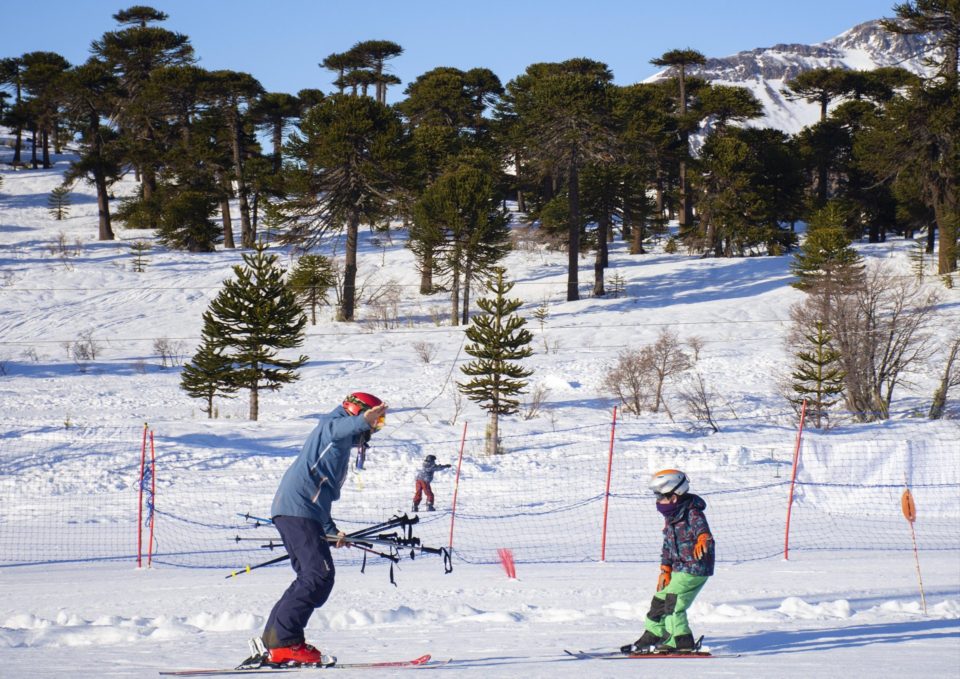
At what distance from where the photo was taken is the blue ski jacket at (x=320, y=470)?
5176 mm

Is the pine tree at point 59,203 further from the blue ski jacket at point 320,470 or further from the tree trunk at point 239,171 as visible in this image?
the blue ski jacket at point 320,470

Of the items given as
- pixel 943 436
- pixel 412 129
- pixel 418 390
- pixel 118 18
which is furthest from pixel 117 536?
pixel 118 18

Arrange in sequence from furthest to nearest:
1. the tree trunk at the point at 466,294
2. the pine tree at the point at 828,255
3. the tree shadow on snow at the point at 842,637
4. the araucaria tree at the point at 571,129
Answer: the araucaria tree at the point at 571,129 → the tree trunk at the point at 466,294 → the pine tree at the point at 828,255 → the tree shadow on snow at the point at 842,637

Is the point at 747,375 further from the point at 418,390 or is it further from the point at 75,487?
the point at 75,487

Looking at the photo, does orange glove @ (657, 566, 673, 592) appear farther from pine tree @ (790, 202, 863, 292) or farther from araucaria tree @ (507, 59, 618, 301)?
araucaria tree @ (507, 59, 618, 301)

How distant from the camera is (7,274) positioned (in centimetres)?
3812

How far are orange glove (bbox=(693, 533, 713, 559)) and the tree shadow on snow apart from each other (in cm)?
74

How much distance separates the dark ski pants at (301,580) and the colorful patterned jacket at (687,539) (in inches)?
83.6

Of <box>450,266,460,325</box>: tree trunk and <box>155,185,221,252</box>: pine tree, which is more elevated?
<box>155,185,221,252</box>: pine tree

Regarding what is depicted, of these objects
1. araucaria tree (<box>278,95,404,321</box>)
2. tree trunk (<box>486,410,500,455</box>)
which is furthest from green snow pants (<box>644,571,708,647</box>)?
araucaria tree (<box>278,95,404,321</box>)

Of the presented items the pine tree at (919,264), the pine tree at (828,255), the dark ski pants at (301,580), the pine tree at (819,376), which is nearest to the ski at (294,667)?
the dark ski pants at (301,580)

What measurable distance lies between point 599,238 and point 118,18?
3379cm

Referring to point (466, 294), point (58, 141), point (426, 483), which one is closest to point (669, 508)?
point (426, 483)

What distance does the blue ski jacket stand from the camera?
17.0 ft
